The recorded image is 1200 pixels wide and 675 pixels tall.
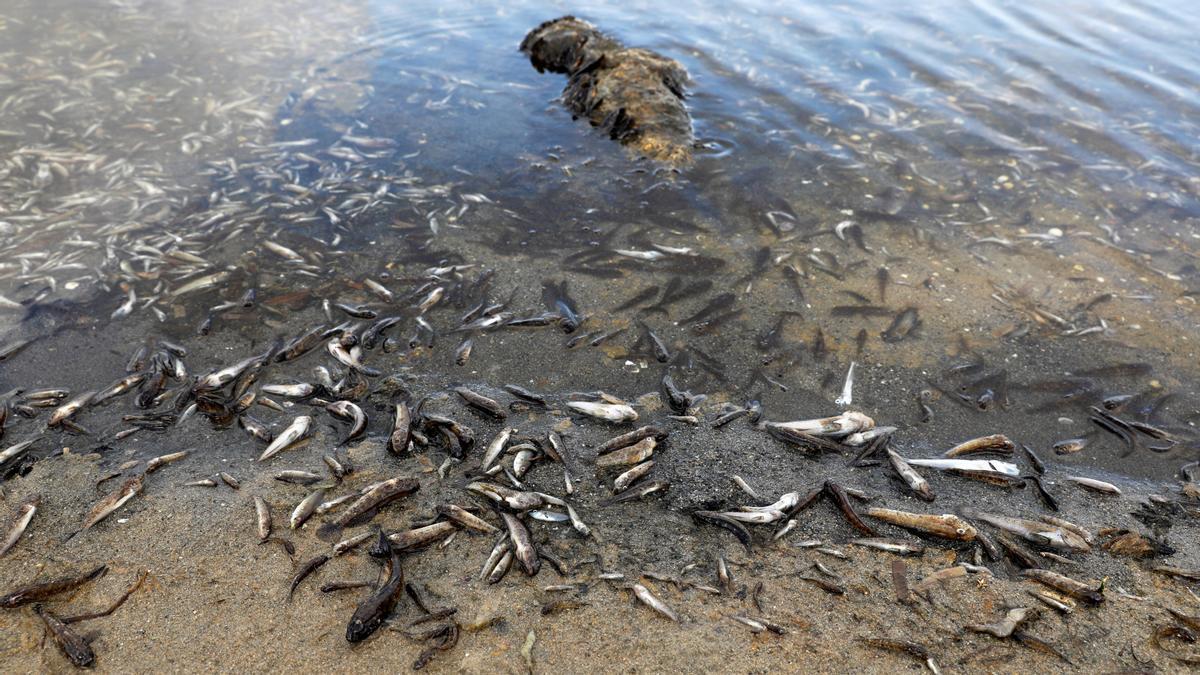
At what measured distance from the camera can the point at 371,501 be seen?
3.80 metres

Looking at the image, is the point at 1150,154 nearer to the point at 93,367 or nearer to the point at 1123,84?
the point at 1123,84

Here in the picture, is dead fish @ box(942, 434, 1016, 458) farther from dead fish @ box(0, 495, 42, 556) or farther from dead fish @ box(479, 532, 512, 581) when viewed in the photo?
dead fish @ box(0, 495, 42, 556)

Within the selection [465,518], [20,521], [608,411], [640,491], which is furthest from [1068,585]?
[20,521]

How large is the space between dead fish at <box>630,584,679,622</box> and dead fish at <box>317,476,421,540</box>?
147 cm

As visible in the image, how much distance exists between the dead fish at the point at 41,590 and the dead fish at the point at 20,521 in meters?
0.36

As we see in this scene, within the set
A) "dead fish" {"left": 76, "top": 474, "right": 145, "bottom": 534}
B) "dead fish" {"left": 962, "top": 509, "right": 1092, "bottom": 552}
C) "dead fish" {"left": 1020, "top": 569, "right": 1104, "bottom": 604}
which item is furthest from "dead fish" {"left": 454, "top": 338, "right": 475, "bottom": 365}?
"dead fish" {"left": 1020, "top": 569, "right": 1104, "bottom": 604}

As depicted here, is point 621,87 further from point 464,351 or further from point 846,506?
point 846,506

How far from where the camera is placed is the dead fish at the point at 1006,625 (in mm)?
3168

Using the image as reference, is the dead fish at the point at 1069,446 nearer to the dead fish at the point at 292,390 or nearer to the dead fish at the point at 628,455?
the dead fish at the point at 628,455

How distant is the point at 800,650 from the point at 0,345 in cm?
606

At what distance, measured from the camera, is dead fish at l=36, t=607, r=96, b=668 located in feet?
9.82

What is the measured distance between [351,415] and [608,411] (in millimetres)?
1759

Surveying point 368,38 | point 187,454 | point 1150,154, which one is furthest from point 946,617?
point 368,38

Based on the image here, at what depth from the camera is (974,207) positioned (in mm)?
7289
